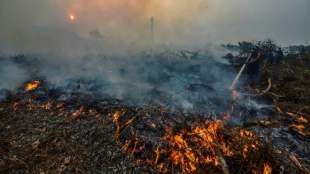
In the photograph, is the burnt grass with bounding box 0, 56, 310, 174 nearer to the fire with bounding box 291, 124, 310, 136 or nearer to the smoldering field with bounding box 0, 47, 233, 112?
the fire with bounding box 291, 124, 310, 136

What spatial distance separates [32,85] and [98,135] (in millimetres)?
7363

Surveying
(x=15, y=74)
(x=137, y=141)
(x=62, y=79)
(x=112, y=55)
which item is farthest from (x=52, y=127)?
(x=112, y=55)

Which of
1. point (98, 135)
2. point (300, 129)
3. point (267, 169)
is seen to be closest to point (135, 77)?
point (98, 135)

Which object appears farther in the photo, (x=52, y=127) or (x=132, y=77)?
(x=132, y=77)

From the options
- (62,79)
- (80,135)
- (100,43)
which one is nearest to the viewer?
(80,135)

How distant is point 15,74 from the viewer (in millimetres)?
15680

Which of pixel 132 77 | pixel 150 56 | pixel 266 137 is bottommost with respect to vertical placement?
pixel 266 137

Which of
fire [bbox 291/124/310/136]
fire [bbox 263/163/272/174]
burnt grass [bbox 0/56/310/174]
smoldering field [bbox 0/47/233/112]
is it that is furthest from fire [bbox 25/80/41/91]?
fire [bbox 291/124/310/136]

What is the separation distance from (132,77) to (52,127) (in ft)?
22.4

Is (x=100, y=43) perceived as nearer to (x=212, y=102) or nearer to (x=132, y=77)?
(x=132, y=77)

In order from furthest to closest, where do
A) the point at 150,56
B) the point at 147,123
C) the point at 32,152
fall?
the point at 150,56 → the point at 147,123 → the point at 32,152

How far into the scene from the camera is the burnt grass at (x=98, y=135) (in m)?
8.13

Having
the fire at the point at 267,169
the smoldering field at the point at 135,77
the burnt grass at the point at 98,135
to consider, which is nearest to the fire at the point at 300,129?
the burnt grass at the point at 98,135

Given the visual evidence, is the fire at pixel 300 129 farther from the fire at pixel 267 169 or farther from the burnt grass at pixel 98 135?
the fire at pixel 267 169
